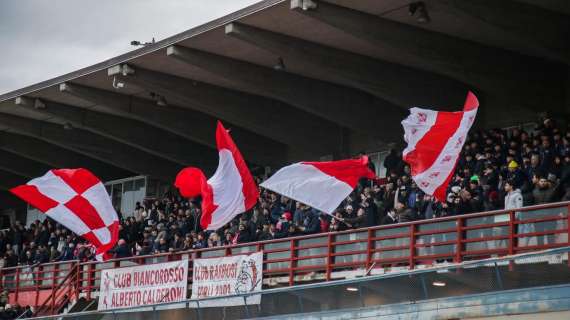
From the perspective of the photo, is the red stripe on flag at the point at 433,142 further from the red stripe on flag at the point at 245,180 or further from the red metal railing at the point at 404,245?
the red stripe on flag at the point at 245,180

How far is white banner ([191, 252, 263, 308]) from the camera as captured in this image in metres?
27.2

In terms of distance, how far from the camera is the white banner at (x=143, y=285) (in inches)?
1148

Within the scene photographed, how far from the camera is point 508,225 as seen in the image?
21.2m

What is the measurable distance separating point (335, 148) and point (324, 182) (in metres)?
13.0

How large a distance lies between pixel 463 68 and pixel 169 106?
1343cm

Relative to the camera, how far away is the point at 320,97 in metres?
36.4

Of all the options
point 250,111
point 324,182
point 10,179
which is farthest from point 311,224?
point 10,179

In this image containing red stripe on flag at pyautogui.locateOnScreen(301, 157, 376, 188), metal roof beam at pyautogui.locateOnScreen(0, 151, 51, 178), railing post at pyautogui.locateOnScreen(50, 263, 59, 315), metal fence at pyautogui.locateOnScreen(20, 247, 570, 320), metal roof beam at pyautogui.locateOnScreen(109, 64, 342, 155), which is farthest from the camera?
metal roof beam at pyautogui.locateOnScreen(0, 151, 51, 178)

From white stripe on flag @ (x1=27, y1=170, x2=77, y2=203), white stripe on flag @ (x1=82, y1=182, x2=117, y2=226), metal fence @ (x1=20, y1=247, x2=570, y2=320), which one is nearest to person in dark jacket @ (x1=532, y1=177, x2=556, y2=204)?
metal fence @ (x1=20, y1=247, x2=570, y2=320)

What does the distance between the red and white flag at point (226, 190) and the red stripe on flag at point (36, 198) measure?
5195 millimetres

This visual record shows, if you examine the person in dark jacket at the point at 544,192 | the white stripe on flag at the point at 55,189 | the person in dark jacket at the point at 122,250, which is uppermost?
the white stripe on flag at the point at 55,189

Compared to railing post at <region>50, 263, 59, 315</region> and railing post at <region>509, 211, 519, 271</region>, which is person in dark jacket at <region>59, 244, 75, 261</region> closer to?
railing post at <region>50, 263, 59, 315</region>

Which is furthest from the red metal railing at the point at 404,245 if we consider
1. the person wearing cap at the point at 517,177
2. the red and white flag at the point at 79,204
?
the person wearing cap at the point at 517,177

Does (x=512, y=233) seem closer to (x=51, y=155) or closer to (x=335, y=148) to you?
(x=335, y=148)
